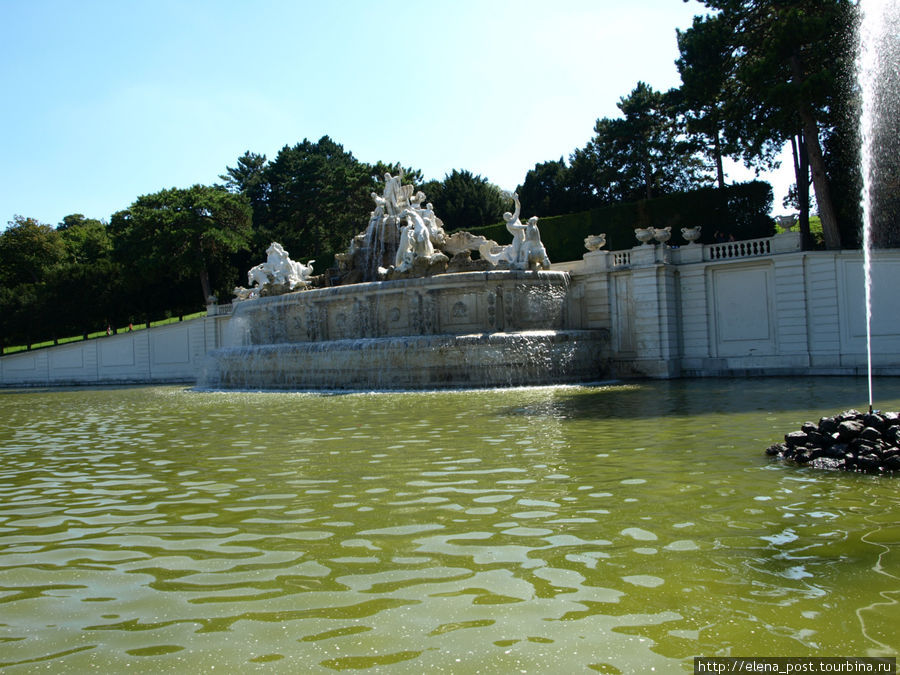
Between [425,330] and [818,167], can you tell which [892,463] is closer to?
[425,330]

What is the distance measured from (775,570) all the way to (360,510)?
254 cm

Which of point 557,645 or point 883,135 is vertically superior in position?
point 883,135

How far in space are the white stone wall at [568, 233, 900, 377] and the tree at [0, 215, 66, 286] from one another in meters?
45.1

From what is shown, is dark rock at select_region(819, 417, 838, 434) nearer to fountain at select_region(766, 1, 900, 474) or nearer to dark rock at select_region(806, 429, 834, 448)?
dark rock at select_region(806, 429, 834, 448)

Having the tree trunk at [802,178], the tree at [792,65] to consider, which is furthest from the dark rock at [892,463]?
the tree trunk at [802,178]

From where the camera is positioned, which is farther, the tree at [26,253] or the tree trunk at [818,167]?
the tree at [26,253]

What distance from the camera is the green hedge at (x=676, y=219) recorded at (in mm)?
27938

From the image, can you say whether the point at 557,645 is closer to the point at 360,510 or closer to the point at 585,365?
the point at 360,510

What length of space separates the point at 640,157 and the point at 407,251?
2247 cm

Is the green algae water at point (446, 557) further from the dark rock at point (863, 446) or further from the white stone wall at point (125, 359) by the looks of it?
the white stone wall at point (125, 359)

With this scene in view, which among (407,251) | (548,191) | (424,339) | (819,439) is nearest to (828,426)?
(819,439)

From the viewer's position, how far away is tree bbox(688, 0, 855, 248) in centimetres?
1988

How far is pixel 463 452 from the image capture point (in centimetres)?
713

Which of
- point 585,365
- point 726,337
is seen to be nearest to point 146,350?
point 585,365
